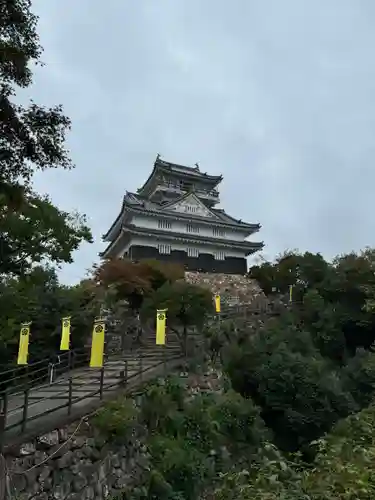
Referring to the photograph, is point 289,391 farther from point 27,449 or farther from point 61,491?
point 27,449

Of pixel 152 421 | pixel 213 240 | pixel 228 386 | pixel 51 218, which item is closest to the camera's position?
pixel 152 421

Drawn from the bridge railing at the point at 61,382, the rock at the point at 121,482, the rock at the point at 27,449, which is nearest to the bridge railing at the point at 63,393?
the bridge railing at the point at 61,382

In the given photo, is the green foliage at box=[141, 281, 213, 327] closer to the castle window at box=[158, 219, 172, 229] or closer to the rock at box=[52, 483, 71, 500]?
the rock at box=[52, 483, 71, 500]

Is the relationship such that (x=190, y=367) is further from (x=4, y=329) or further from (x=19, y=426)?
(x=19, y=426)

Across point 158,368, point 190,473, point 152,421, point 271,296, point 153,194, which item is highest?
point 153,194

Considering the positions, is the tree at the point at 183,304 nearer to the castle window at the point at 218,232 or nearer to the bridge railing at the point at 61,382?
the bridge railing at the point at 61,382

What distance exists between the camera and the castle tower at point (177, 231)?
86.7 ft

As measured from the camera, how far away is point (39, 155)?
6773 mm

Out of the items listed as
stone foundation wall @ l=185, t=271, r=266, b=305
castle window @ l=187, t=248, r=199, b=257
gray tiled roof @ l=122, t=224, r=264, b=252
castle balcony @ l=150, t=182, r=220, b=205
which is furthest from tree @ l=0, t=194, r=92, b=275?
castle balcony @ l=150, t=182, r=220, b=205

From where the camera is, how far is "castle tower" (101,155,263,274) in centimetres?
2642

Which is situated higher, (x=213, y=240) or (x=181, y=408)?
(x=213, y=240)

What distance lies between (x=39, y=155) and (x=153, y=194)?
24.9 meters

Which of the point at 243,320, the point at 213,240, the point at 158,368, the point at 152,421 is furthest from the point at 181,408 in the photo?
the point at 213,240

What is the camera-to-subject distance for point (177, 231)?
27203 millimetres
